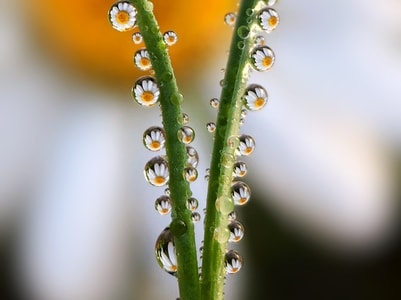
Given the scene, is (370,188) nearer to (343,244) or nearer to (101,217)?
(343,244)

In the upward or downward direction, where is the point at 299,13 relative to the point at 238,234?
upward

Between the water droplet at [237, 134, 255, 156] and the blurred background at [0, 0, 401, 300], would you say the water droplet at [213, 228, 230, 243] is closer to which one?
the water droplet at [237, 134, 255, 156]

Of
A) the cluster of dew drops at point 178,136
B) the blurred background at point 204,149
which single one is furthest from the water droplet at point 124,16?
the blurred background at point 204,149

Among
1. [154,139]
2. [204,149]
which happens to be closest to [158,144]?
[154,139]

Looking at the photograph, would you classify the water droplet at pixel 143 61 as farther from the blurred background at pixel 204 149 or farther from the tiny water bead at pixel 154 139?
the blurred background at pixel 204 149

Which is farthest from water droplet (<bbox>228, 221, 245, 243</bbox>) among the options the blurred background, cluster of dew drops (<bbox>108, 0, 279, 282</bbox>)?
the blurred background

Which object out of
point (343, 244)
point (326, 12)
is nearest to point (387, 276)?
point (343, 244)
